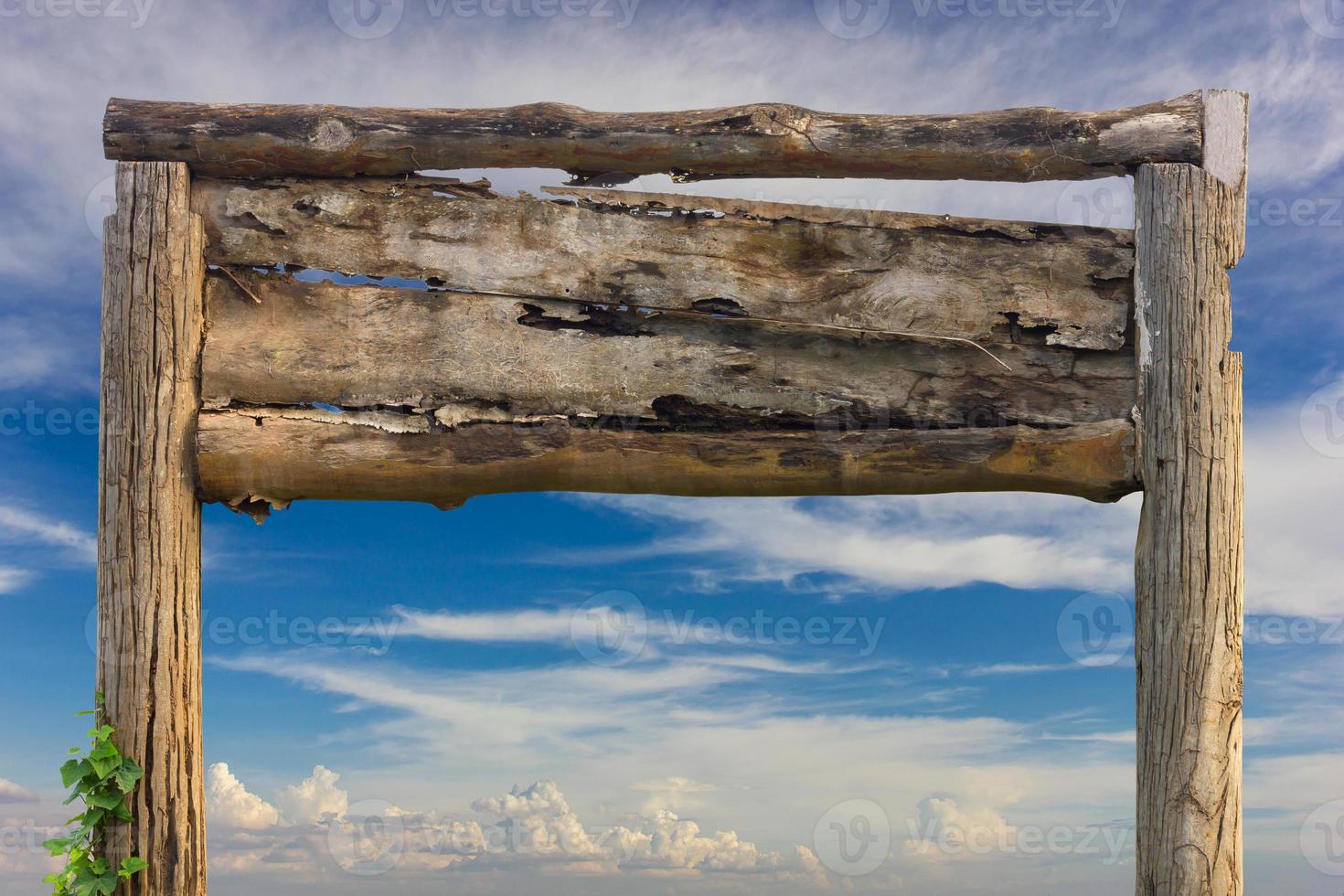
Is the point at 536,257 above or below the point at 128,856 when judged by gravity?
above

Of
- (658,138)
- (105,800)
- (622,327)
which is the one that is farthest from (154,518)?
(658,138)

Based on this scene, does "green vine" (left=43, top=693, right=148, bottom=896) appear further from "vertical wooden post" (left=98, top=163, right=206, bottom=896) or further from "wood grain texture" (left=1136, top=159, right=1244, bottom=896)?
"wood grain texture" (left=1136, top=159, right=1244, bottom=896)

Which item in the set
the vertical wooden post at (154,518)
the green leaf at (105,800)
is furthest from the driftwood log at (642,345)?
the green leaf at (105,800)

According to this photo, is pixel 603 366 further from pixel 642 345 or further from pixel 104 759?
pixel 104 759

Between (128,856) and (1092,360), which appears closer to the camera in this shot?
(128,856)

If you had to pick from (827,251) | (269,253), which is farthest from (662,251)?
(269,253)

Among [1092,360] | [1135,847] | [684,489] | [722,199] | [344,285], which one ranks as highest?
[722,199]

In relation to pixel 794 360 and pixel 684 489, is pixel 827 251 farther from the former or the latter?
pixel 684 489
